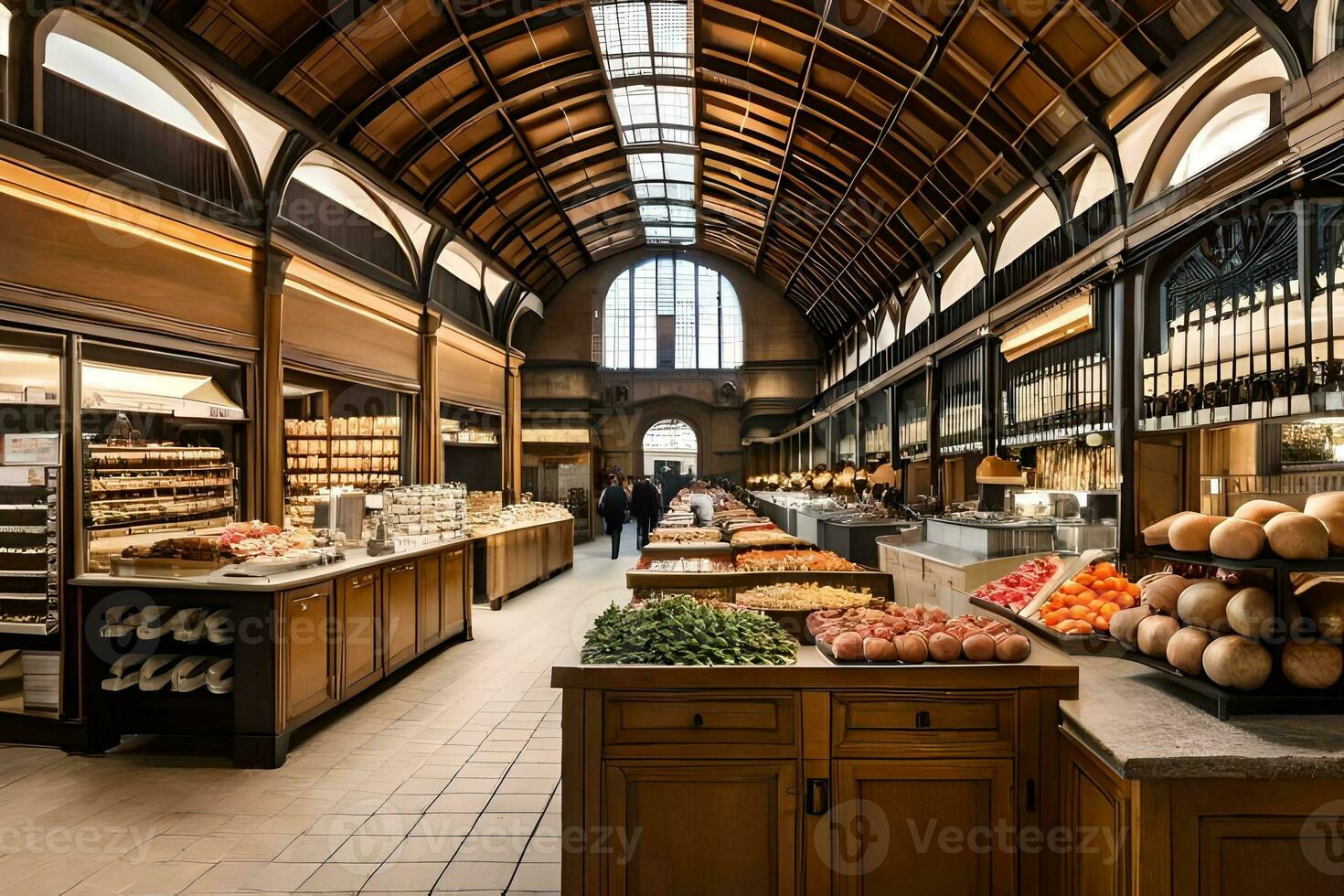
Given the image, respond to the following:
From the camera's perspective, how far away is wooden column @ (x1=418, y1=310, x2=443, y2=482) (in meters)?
10.6

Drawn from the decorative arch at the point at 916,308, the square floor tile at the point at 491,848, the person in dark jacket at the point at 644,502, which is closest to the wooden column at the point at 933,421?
the decorative arch at the point at 916,308

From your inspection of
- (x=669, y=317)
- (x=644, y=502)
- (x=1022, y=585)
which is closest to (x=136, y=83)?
(x=1022, y=585)

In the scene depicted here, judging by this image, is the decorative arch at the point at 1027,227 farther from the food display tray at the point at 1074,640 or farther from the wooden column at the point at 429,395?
the wooden column at the point at 429,395

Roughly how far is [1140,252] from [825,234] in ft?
31.1

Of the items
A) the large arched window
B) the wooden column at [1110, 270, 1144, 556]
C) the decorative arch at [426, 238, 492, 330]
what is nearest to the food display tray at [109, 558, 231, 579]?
the wooden column at [1110, 270, 1144, 556]

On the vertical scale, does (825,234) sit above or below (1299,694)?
above

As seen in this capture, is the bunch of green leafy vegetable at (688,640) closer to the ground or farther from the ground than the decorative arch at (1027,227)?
closer to the ground

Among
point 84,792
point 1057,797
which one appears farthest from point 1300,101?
point 84,792

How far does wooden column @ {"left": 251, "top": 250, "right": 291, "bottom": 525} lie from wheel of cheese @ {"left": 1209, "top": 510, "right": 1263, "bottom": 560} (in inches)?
261

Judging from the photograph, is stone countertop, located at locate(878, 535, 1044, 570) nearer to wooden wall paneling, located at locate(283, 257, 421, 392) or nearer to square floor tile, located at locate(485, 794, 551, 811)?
square floor tile, located at locate(485, 794, 551, 811)

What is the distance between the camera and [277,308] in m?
6.78

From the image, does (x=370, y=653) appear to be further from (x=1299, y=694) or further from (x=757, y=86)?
(x=757, y=86)

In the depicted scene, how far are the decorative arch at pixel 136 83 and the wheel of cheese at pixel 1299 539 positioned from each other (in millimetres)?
6272

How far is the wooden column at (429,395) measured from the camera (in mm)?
10578
